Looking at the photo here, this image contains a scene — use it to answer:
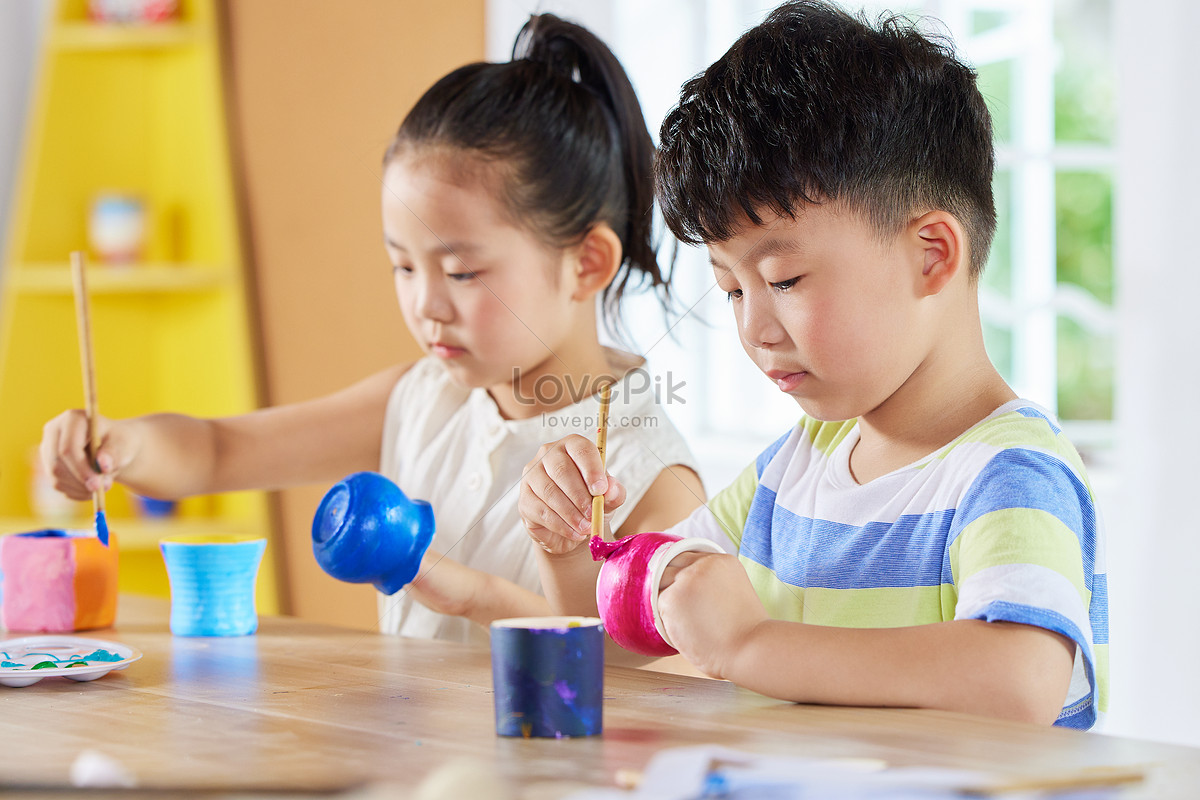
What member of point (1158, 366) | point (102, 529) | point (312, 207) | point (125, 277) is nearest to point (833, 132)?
point (102, 529)

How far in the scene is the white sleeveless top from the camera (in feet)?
3.73

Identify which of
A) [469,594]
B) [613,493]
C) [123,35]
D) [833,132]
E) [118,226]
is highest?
[123,35]

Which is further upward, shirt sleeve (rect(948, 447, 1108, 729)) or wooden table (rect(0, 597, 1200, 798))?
shirt sleeve (rect(948, 447, 1108, 729))

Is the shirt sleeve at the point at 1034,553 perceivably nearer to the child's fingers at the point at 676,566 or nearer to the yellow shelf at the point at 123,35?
the child's fingers at the point at 676,566

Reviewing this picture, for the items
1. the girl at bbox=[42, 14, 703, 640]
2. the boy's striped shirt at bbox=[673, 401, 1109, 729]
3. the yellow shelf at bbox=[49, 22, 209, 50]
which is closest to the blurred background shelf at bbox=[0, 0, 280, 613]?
the yellow shelf at bbox=[49, 22, 209, 50]

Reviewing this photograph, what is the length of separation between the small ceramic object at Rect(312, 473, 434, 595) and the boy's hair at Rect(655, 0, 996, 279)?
0.30 meters

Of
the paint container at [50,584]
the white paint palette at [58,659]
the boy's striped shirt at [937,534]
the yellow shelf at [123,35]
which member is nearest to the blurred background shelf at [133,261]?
the yellow shelf at [123,35]

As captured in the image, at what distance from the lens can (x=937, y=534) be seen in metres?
0.78

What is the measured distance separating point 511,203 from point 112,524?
1284 mm

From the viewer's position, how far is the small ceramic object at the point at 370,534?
0.86m

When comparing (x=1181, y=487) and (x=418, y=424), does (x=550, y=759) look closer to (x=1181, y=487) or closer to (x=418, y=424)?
(x=418, y=424)

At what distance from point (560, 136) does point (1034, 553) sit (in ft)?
2.29

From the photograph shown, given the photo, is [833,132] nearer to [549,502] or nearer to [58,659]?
[549,502]

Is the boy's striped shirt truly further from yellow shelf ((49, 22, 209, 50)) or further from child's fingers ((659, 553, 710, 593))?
yellow shelf ((49, 22, 209, 50))
